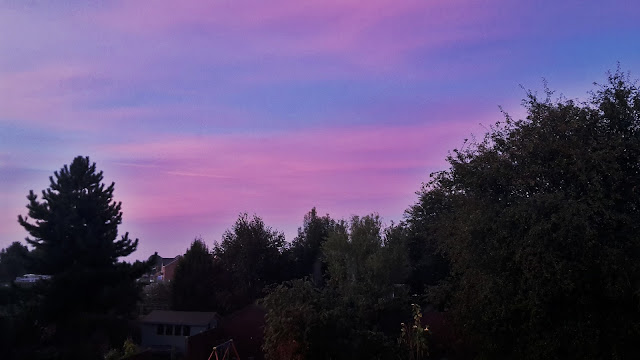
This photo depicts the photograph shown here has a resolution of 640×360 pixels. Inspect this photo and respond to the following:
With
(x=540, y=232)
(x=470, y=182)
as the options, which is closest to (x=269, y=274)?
(x=470, y=182)

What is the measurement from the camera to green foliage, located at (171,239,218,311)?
33.7 m

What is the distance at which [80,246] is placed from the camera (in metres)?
19.4

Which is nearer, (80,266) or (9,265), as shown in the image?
(80,266)

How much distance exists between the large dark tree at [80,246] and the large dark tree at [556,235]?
486 inches

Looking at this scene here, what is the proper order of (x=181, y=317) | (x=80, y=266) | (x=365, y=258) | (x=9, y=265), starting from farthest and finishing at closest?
(x=365, y=258) → (x=181, y=317) → (x=9, y=265) → (x=80, y=266)

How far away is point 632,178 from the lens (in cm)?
1789

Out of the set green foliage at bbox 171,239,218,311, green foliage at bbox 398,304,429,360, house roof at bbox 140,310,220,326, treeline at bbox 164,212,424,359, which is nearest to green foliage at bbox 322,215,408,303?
treeline at bbox 164,212,424,359

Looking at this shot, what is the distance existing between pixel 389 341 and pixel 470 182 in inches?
270

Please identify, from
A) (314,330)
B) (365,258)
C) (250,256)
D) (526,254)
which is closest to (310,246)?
(250,256)

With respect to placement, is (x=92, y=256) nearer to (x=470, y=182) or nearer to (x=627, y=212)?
(x=470, y=182)

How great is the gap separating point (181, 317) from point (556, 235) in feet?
68.7

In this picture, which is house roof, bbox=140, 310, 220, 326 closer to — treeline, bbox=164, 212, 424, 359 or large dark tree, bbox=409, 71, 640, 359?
treeline, bbox=164, 212, 424, 359

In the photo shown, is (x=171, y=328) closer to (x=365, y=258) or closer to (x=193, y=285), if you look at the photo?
(x=193, y=285)

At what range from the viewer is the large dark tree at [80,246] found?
1898 cm
